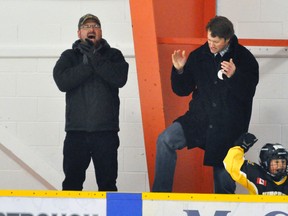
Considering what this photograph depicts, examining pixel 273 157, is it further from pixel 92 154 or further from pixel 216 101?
pixel 92 154

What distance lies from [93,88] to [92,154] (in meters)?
0.37

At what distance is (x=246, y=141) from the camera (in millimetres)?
3932

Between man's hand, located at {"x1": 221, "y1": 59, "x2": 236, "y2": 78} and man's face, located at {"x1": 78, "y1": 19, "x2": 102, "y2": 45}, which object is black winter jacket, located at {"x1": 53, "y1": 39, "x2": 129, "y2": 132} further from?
man's hand, located at {"x1": 221, "y1": 59, "x2": 236, "y2": 78}

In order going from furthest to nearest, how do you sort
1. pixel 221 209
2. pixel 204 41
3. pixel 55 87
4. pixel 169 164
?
1. pixel 55 87
2. pixel 204 41
3. pixel 169 164
4. pixel 221 209

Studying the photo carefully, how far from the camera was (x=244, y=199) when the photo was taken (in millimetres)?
3592

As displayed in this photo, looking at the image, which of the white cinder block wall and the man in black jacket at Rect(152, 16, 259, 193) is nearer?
the man in black jacket at Rect(152, 16, 259, 193)

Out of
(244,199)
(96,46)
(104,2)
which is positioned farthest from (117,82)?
(104,2)

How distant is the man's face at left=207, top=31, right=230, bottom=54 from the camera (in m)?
3.98


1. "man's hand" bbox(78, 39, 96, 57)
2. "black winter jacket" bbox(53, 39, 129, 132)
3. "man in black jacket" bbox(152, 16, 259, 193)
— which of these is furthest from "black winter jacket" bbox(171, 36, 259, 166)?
"man's hand" bbox(78, 39, 96, 57)

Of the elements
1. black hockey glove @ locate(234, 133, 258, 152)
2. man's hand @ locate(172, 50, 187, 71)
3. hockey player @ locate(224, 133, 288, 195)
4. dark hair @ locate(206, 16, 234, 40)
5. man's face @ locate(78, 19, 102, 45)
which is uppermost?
man's face @ locate(78, 19, 102, 45)

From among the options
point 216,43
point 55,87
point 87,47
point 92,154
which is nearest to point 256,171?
point 216,43

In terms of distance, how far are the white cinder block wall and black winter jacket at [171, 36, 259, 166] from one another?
135cm

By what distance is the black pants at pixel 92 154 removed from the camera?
4.19 meters

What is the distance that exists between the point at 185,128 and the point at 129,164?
4.75 ft
